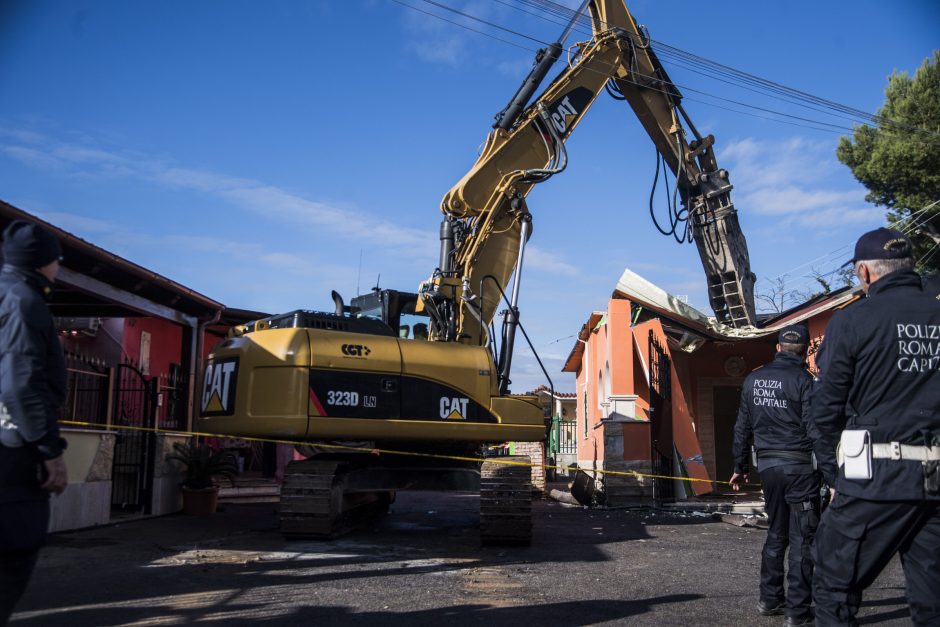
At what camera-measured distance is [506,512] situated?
26.6 feet

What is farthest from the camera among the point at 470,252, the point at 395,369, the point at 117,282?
the point at 117,282

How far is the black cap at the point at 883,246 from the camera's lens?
11.8ft

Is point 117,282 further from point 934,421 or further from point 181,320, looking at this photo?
point 934,421

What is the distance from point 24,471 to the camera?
345 cm

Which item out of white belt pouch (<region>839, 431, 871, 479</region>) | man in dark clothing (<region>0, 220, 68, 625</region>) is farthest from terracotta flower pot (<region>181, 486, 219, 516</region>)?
white belt pouch (<region>839, 431, 871, 479</region>)

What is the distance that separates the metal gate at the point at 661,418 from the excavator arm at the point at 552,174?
4.59ft

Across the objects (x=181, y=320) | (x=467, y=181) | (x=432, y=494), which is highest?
(x=467, y=181)

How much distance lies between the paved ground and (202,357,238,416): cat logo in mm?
1334

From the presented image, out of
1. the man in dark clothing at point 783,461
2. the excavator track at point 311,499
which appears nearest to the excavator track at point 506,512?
the excavator track at point 311,499

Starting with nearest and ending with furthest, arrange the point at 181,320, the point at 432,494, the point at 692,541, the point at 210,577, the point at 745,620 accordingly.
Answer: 1. the point at 745,620
2. the point at 210,577
3. the point at 692,541
4. the point at 181,320
5. the point at 432,494

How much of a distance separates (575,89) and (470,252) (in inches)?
133

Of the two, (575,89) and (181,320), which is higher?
(575,89)

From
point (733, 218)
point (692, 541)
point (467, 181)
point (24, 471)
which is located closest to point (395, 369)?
point (467, 181)

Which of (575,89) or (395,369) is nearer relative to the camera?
(395,369)
